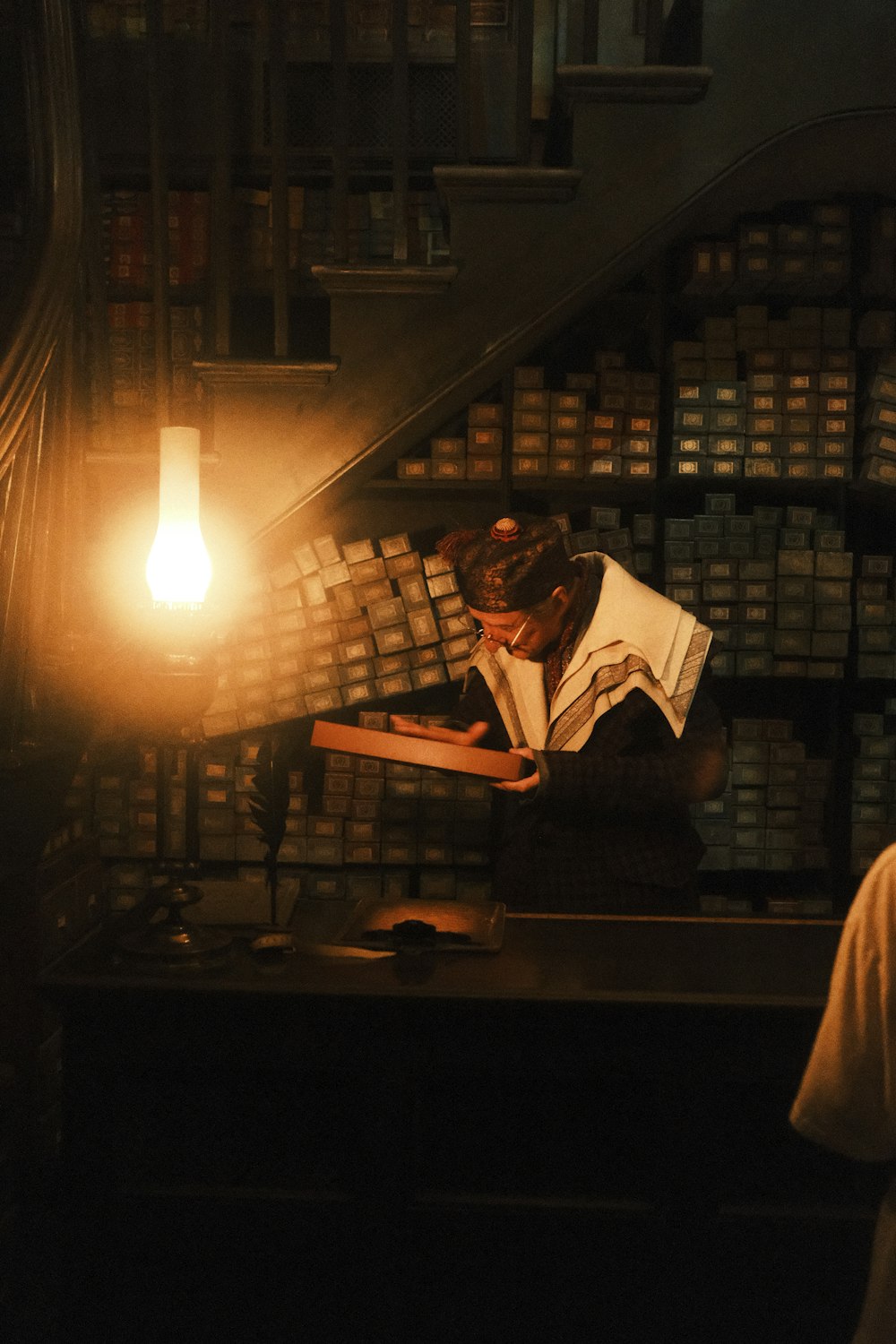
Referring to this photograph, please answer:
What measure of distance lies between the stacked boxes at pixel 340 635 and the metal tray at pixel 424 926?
1135 millimetres

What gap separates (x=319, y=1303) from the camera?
1517 millimetres

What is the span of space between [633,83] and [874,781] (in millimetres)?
1998

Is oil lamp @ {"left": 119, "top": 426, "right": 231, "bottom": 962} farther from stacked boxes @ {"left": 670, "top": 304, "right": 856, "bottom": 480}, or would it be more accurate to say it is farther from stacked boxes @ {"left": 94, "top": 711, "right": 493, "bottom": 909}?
stacked boxes @ {"left": 670, "top": 304, "right": 856, "bottom": 480}

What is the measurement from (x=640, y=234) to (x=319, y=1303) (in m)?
1.84

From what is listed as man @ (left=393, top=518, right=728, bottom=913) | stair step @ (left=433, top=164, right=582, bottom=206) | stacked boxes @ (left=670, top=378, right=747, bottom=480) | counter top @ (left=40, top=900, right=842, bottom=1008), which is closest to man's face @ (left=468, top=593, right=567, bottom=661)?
man @ (left=393, top=518, right=728, bottom=913)

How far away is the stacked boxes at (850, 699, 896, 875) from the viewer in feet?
10.6

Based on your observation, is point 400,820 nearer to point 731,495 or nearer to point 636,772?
point 636,772

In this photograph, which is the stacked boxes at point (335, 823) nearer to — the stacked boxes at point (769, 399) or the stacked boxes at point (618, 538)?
the stacked boxes at point (618, 538)

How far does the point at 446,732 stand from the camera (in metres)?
2.21

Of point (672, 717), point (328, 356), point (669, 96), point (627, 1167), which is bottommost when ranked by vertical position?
point (627, 1167)

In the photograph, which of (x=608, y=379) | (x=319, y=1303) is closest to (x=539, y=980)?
(x=319, y=1303)

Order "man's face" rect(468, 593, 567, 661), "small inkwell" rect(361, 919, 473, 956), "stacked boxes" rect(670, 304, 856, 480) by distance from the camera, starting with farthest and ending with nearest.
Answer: "stacked boxes" rect(670, 304, 856, 480), "man's face" rect(468, 593, 567, 661), "small inkwell" rect(361, 919, 473, 956)

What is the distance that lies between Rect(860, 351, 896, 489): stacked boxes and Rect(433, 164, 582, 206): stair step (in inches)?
52.5

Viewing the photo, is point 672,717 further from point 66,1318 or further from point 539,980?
Result: point 66,1318
